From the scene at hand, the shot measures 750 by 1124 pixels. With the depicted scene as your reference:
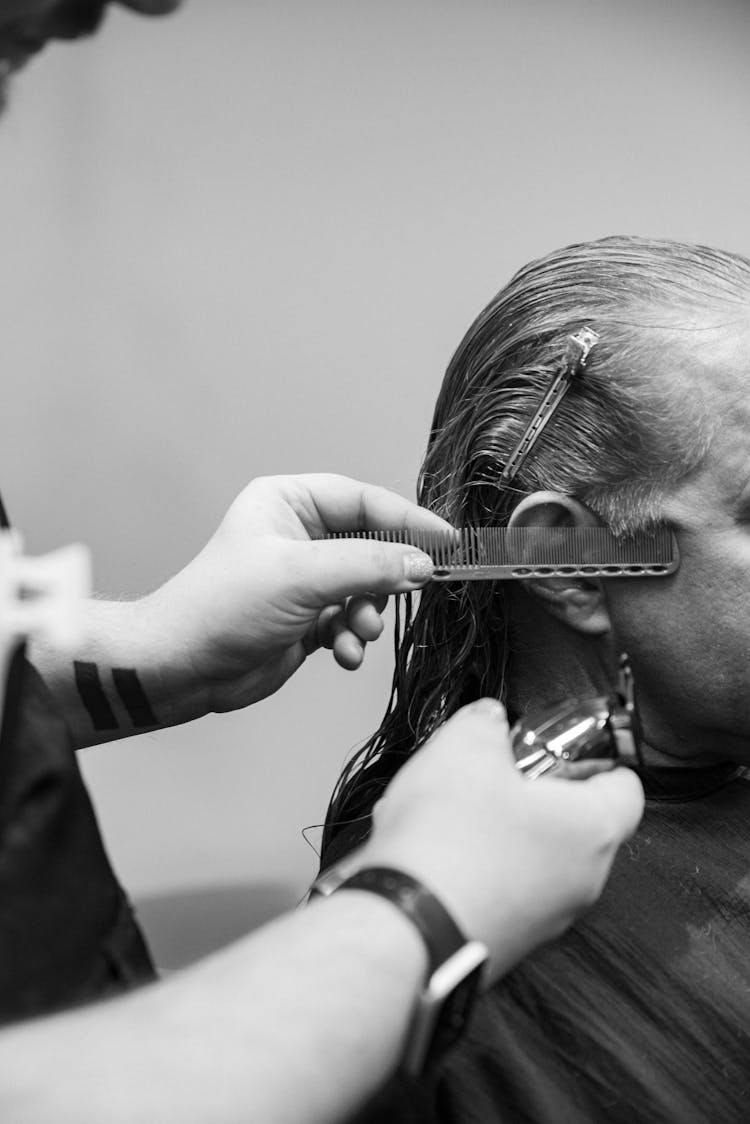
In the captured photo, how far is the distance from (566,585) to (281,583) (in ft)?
1.30

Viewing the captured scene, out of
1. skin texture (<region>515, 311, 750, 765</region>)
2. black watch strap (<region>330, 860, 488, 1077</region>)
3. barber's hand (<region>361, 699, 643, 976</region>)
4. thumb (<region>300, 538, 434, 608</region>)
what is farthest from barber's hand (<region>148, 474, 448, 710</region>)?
black watch strap (<region>330, 860, 488, 1077</region>)

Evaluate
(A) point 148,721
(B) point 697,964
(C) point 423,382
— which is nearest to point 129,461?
(A) point 148,721

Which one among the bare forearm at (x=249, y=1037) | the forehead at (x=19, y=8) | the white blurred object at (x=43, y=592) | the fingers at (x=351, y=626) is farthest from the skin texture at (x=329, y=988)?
the forehead at (x=19, y=8)

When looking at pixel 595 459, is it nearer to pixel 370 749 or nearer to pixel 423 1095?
pixel 370 749

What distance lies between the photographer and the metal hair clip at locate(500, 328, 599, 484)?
127cm

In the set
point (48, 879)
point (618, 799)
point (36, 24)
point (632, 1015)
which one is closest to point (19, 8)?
point (36, 24)

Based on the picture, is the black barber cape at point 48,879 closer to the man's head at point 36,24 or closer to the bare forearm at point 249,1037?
the bare forearm at point 249,1037

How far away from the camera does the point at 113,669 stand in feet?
3.94

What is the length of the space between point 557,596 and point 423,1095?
617mm

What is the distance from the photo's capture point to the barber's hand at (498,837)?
72 centimetres

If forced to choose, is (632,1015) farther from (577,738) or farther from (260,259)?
(260,259)

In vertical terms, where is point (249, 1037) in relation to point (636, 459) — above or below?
below

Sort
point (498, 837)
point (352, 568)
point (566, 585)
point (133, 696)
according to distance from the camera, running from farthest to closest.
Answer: point (566, 585)
point (133, 696)
point (352, 568)
point (498, 837)

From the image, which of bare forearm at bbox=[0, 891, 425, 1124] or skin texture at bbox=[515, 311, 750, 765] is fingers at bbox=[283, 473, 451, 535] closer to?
skin texture at bbox=[515, 311, 750, 765]
